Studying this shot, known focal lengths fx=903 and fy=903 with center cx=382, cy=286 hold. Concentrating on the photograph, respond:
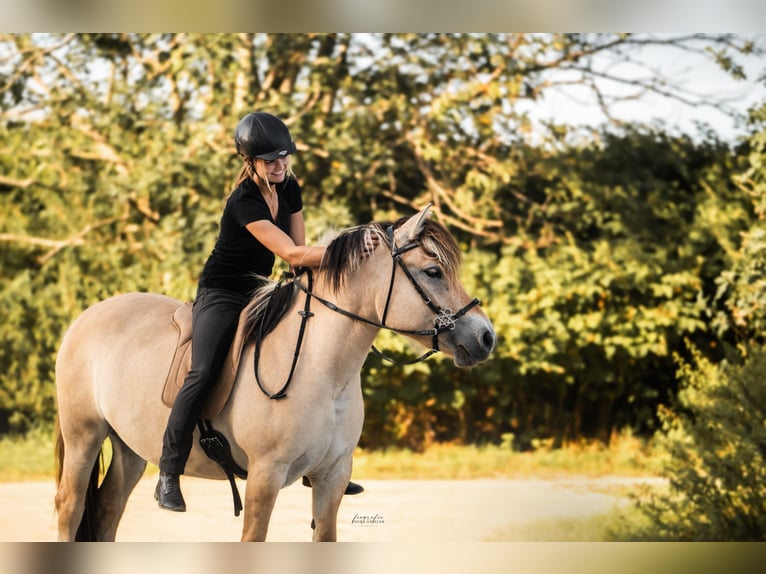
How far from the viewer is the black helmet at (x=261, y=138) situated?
3582 millimetres

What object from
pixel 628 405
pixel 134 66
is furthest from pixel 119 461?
pixel 628 405

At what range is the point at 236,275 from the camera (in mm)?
3830

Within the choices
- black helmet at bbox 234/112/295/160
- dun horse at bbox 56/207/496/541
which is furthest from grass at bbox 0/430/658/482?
black helmet at bbox 234/112/295/160

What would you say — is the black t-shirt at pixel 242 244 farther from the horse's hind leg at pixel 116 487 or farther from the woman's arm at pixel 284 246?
the horse's hind leg at pixel 116 487

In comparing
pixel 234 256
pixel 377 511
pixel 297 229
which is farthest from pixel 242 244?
pixel 377 511

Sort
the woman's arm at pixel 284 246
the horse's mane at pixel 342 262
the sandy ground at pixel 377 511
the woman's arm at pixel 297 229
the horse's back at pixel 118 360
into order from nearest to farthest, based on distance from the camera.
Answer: the horse's mane at pixel 342 262 → the woman's arm at pixel 284 246 → the woman's arm at pixel 297 229 → the horse's back at pixel 118 360 → the sandy ground at pixel 377 511

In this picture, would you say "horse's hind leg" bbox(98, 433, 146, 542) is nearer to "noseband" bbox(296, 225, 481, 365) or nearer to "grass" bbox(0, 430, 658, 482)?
"noseband" bbox(296, 225, 481, 365)

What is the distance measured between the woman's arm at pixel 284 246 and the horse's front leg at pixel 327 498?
0.82m

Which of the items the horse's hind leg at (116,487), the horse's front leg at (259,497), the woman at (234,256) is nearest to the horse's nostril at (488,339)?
the woman at (234,256)

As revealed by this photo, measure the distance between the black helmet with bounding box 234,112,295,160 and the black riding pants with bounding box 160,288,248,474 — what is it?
0.64m

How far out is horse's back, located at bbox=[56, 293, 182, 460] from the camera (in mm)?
3979

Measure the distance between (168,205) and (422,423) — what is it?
3422 mm

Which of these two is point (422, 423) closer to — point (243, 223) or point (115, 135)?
point (115, 135)

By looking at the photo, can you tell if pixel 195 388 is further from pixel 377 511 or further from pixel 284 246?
pixel 377 511
